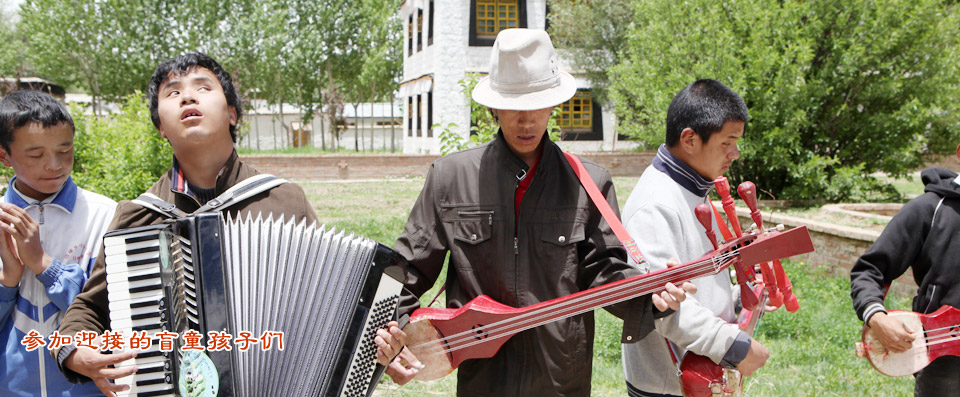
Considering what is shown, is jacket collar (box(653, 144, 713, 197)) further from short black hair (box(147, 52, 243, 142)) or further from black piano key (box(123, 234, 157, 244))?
black piano key (box(123, 234, 157, 244))

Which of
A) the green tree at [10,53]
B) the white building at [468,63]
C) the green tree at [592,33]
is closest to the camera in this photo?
the green tree at [592,33]

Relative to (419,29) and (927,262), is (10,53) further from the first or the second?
(927,262)

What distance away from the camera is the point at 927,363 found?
8.50ft

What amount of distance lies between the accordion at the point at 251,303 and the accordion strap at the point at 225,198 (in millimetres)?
230

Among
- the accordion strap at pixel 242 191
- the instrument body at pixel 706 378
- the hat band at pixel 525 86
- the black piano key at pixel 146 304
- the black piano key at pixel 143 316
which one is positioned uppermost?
the hat band at pixel 525 86

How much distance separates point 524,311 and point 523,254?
9.2 inches

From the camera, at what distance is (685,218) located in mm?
2541

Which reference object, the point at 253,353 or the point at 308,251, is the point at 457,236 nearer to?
the point at 308,251

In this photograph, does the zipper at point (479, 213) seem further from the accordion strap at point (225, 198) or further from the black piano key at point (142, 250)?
the black piano key at point (142, 250)

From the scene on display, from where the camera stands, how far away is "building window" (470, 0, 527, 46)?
22.6 metres

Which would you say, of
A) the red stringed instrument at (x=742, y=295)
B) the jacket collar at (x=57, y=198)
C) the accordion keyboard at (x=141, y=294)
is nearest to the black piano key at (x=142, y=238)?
the accordion keyboard at (x=141, y=294)

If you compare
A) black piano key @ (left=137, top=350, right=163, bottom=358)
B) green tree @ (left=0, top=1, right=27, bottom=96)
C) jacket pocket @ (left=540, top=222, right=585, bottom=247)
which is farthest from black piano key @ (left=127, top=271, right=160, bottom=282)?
green tree @ (left=0, top=1, right=27, bottom=96)

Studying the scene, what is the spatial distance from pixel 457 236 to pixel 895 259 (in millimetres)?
1806

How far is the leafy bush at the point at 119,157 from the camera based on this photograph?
7.50 m
